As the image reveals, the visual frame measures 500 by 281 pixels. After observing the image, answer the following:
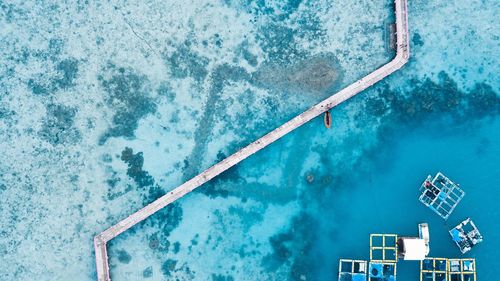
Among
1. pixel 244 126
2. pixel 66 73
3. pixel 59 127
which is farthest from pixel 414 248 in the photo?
pixel 66 73

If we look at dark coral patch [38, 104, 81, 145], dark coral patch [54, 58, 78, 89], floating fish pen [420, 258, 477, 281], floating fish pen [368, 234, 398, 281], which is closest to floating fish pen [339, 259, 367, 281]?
floating fish pen [368, 234, 398, 281]

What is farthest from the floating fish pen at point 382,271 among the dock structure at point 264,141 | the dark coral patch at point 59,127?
the dark coral patch at point 59,127

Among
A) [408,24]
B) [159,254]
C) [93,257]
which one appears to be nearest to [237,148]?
[159,254]

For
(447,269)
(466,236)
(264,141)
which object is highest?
(264,141)

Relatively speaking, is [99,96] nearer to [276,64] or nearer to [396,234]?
[276,64]

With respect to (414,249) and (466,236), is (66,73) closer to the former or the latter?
(414,249)

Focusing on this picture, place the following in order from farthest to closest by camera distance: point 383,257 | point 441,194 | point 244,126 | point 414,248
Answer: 1. point 244,126
2. point 383,257
3. point 441,194
4. point 414,248
